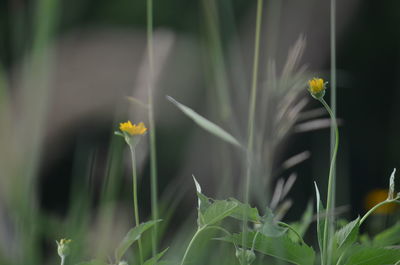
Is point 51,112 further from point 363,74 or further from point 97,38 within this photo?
point 363,74

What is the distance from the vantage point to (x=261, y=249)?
1.95 ft

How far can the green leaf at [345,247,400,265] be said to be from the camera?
22.7 inches

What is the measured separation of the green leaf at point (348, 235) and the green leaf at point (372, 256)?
0.4 inches

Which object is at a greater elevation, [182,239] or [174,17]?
[174,17]

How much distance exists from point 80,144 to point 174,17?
24.7 inches

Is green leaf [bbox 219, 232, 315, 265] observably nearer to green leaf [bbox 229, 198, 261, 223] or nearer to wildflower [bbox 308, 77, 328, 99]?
green leaf [bbox 229, 198, 261, 223]

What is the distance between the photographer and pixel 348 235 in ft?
1.90

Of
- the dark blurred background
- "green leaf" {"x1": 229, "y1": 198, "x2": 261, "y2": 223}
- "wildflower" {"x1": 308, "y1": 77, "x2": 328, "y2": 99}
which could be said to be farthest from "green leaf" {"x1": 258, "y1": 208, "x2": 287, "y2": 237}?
the dark blurred background

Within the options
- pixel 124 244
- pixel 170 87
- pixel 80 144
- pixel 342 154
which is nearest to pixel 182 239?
pixel 124 244

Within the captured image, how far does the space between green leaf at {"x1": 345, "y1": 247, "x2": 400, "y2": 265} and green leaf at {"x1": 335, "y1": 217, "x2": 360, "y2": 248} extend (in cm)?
1

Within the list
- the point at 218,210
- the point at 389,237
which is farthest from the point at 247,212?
the point at 389,237

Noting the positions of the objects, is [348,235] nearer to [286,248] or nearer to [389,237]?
[286,248]

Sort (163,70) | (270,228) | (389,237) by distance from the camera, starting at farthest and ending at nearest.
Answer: (163,70) < (389,237) < (270,228)

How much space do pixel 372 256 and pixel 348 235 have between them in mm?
28
